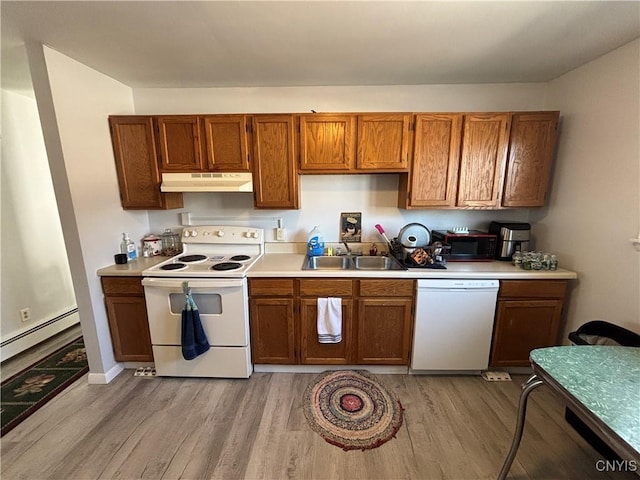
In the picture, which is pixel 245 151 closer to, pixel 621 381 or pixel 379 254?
pixel 379 254

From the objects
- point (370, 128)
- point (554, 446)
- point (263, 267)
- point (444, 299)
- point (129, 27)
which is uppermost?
point (129, 27)

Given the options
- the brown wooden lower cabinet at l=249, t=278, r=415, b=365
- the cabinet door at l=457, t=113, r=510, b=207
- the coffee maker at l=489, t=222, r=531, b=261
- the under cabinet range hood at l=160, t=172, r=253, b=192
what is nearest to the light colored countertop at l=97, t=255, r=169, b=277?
the under cabinet range hood at l=160, t=172, r=253, b=192

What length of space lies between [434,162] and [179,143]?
2216mm

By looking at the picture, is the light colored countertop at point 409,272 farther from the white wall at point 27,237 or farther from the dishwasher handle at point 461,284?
the white wall at point 27,237

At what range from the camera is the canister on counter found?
2.58 meters

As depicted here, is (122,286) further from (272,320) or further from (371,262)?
(371,262)

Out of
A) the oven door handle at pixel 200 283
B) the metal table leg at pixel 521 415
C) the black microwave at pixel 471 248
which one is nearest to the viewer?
the metal table leg at pixel 521 415

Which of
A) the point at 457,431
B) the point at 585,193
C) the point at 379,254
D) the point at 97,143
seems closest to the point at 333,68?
the point at 379,254

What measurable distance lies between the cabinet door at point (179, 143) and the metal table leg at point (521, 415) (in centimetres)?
264

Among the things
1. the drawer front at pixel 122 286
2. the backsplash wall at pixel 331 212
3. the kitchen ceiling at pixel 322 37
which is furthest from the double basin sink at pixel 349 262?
the kitchen ceiling at pixel 322 37

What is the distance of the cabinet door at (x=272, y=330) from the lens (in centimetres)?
216

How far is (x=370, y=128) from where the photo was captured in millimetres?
2219

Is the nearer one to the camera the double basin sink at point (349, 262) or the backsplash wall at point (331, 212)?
the double basin sink at point (349, 262)

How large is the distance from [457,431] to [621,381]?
1010mm
